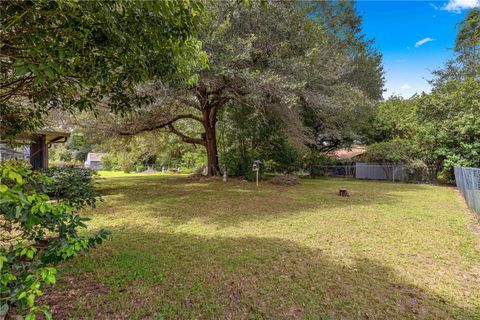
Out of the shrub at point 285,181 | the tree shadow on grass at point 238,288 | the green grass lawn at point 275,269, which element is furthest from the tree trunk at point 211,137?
the tree shadow on grass at point 238,288

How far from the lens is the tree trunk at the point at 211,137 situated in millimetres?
13164

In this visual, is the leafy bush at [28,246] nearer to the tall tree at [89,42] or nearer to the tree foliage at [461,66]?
the tall tree at [89,42]

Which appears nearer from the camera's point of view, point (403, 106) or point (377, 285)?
point (377, 285)

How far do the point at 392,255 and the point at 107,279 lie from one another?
393 cm

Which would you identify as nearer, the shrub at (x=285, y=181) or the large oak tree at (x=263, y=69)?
the large oak tree at (x=263, y=69)

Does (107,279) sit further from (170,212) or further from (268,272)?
(170,212)

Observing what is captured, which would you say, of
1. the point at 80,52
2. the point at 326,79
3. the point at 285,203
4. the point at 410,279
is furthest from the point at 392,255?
the point at 326,79

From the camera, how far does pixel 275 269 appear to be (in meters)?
3.13

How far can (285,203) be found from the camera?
7414 millimetres

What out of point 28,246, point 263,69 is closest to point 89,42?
point 28,246

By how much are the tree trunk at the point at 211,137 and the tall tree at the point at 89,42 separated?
10254mm

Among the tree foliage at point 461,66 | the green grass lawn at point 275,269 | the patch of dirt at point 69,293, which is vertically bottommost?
the green grass lawn at point 275,269

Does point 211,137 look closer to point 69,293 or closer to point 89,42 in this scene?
point 69,293

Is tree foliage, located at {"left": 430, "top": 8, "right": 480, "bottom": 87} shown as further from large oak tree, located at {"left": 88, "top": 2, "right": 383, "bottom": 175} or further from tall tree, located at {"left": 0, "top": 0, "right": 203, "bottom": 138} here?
tall tree, located at {"left": 0, "top": 0, "right": 203, "bottom": 138}
